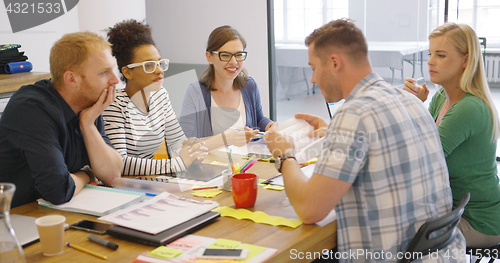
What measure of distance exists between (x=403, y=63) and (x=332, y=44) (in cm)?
339

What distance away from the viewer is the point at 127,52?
7.88 ft

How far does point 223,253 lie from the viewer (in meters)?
1.24

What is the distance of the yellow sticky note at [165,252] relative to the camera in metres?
1.24

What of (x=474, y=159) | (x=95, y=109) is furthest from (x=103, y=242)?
(x=474, y=159)

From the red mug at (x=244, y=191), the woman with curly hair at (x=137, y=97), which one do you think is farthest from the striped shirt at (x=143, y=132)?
the red mug at (x=244, y=191)

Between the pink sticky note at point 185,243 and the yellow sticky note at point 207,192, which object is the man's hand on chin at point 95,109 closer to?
the yellow sticky note at point 207,192

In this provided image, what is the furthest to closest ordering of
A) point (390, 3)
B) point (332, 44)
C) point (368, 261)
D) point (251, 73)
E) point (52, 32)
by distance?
point (251, 73)
point (390, 3)
point (52, 32)
point (332, 44)
point (368, 261)

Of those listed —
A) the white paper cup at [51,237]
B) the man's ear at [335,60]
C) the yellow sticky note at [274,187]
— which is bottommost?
the yellow sticky note at [274,187]

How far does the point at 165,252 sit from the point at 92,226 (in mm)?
329

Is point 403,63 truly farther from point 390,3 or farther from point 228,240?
point 228,240

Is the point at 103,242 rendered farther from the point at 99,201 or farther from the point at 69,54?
the point at 69,54

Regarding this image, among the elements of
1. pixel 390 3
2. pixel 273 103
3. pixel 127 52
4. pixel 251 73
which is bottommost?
pixel 273 103

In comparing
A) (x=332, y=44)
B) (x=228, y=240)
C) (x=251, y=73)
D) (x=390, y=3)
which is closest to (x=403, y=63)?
(x=390, y=3)

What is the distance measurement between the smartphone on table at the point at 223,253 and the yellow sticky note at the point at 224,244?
3cm
